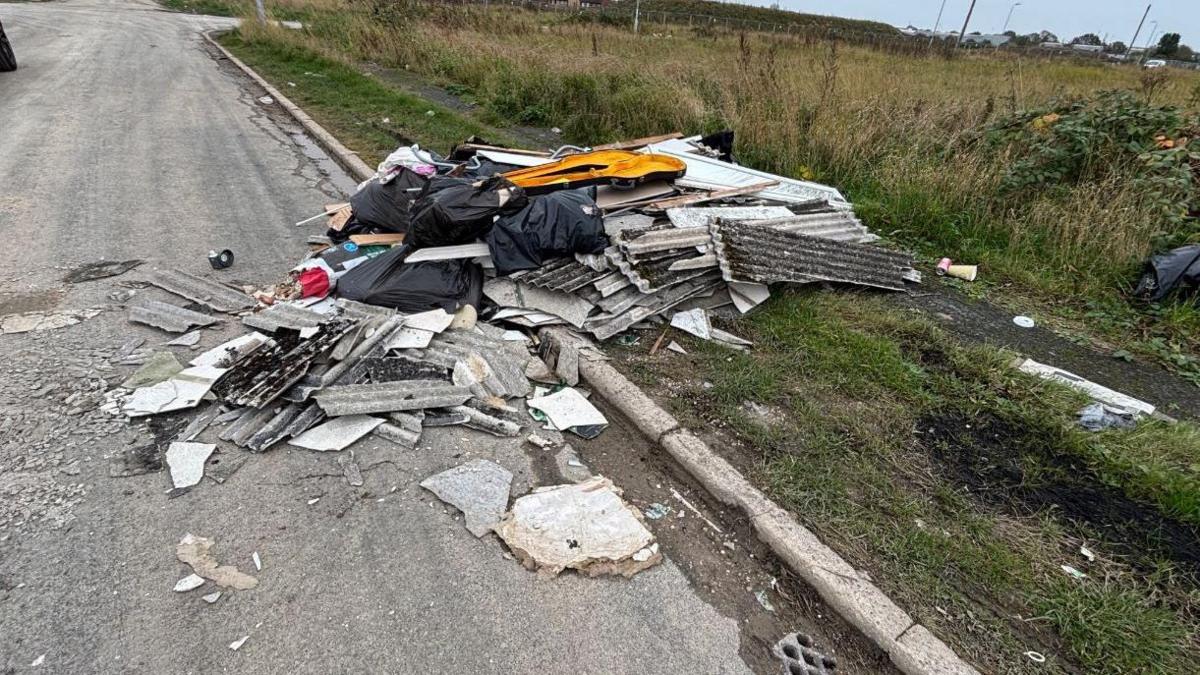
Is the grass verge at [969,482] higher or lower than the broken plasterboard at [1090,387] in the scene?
lower

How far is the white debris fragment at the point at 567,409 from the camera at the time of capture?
3.03 m

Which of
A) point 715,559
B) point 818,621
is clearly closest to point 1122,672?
point 818,621

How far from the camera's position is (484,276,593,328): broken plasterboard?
371 cm

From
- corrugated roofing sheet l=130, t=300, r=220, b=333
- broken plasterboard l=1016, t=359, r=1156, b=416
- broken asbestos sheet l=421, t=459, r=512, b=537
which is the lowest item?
broken asbestos sheet l=421, t=459, r=512, b=537

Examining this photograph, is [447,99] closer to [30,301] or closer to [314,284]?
[314,284]

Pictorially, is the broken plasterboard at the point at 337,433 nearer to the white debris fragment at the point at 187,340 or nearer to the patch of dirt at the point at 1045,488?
the white debris fragment at the point at 187,340

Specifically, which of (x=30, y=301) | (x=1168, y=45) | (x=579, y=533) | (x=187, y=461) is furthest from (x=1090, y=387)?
(x=1168, y=45)

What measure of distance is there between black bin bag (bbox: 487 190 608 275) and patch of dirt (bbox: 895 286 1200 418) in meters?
2.41

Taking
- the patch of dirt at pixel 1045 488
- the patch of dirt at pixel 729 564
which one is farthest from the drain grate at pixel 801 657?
the patch of dirt at pixel 1045 488

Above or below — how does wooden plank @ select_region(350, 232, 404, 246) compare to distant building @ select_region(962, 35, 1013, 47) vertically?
below

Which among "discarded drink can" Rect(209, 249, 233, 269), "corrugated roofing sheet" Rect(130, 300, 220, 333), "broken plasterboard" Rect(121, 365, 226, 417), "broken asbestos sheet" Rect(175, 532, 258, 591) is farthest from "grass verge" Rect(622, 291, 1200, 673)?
"discarded drink can" Rect(209, 249, 233, 269)

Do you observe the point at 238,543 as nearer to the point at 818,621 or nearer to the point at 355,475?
the point at 355,475

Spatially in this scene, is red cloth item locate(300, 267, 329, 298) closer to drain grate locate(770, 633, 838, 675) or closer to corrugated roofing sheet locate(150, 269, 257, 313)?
corrugated roofing sheet locate(150, 269, 257, 313)

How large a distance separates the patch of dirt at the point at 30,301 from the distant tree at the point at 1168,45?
7729cm
